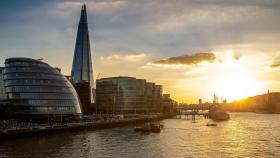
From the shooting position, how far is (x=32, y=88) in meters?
126

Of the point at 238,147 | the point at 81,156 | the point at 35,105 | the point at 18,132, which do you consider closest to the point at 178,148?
the point at 238,147

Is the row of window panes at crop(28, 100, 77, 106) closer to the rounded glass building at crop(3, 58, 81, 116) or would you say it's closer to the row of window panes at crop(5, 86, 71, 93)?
the rounded glass building at crop(3, 58, 81, 116)

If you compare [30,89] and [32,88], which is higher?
[32,88]

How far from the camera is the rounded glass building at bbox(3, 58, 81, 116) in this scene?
410ft

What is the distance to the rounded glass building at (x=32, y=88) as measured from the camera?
125 m

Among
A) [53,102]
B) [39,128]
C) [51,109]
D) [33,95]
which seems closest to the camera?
[39,128]

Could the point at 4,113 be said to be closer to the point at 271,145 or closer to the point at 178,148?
the point at 178,148

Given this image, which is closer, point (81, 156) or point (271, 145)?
point (81, 156)

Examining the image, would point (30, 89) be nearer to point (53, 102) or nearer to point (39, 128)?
point (53, 102)

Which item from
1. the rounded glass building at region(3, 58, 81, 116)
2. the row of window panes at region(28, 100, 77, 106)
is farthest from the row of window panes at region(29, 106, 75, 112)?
the row of window panes at region(28, 100, 77, 106)

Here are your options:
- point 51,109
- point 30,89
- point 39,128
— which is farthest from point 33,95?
point 39,128

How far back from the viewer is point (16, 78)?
5000 inches

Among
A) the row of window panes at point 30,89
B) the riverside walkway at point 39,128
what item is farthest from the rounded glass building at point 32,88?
the riverside walkway at point 39,128

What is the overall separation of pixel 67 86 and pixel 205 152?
78728 millimetres
